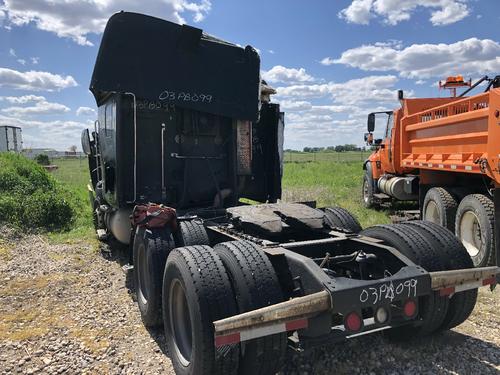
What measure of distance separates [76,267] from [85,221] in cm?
409

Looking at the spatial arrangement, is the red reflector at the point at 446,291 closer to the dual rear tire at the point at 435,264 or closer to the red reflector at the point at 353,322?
the dual rear tire at the point at 435,264

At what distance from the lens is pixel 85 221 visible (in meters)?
11.5

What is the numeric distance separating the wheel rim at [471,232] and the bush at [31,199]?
835 centimetres

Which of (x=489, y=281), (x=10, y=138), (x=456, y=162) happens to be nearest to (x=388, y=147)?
(x=456, y=162)

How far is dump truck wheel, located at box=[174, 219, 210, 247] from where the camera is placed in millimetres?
4844

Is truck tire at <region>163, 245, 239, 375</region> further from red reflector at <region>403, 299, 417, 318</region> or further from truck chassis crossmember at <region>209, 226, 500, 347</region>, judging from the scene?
A: red reflector at <region>403, 299, 417, 318</region>

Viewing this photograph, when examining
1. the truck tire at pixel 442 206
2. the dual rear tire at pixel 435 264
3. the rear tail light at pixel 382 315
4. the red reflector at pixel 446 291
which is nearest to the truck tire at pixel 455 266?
the dual rear tire at pixel 435 264

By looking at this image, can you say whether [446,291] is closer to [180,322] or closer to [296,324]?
[296,324]

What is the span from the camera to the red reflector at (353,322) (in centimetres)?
316

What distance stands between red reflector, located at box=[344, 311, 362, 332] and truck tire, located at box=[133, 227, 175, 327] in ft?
7.03

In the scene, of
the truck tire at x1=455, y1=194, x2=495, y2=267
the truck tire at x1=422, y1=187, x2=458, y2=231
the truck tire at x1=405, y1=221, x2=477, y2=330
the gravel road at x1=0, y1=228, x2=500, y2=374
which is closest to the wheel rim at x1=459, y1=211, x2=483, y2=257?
the truck tire at x1=455, y1=194, x2=495, y2=267

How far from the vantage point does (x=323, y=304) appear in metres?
3.06

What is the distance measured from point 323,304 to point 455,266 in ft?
5.19

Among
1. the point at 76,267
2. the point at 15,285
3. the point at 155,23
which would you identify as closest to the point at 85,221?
the point at 76,267
